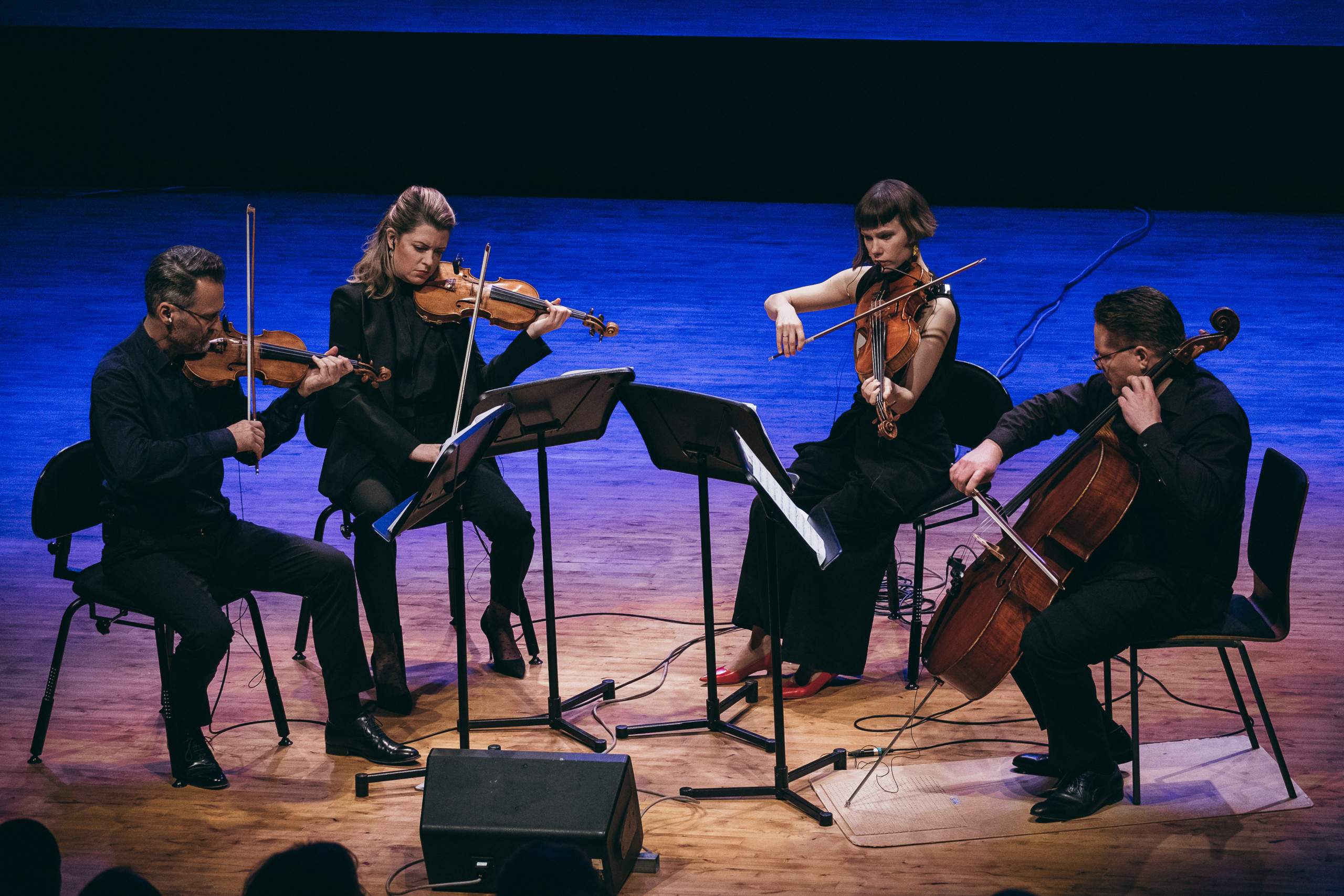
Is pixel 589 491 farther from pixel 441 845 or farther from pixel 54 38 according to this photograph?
pixel 54 38

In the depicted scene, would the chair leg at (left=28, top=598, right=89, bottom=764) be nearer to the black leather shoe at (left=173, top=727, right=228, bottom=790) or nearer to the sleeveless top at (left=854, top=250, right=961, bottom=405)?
the black leather shoe at (left=173, top=727, right=228, bottom=790)

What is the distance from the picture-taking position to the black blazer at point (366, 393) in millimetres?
3158

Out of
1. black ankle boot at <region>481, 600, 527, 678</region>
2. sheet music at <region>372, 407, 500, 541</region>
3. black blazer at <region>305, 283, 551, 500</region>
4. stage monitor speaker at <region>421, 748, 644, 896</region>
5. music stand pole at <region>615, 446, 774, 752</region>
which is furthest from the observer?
black ankle boot at <region>481, 600, 527, 678</region>

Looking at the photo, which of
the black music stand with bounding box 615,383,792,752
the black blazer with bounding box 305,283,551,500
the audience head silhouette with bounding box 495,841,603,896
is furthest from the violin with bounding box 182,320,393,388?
the audience head silhouette with bounding box 495,841,603,896

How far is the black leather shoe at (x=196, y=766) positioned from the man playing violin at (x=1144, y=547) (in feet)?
5.98

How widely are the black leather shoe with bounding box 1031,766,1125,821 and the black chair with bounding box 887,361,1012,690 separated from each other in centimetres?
66

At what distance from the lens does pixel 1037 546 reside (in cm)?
252

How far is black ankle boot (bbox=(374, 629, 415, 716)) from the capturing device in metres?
3.05

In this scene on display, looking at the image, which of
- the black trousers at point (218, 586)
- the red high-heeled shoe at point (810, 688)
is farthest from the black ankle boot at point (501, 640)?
the red high-heeled shoe at point (810, 688)

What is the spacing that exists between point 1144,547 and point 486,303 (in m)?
1.77

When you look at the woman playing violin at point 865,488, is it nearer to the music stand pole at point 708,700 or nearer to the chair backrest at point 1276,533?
the music stand pole at point 708,700

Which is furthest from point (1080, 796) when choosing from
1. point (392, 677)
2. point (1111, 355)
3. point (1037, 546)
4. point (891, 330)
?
point (392, 677)

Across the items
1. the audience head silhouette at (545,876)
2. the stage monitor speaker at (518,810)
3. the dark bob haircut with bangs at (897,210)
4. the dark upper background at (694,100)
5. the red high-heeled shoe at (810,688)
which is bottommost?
the red high-heeled shoe at (810,688)

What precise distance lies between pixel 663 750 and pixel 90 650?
171 cm
